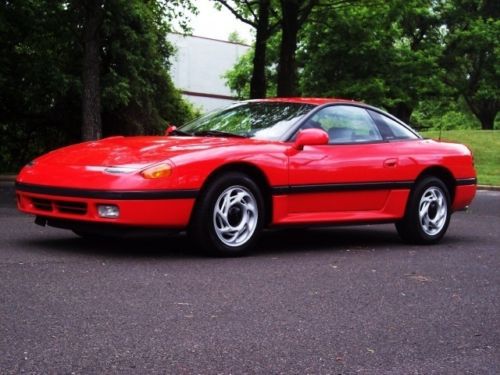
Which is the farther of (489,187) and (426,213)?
(489,187)

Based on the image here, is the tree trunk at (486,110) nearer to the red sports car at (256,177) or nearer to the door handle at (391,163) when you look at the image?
the red sports car at (256,177)

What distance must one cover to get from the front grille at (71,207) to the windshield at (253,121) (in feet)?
5.28

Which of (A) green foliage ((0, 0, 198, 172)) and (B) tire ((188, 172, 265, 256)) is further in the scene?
(A) green foliage ((0, 0, 198, 172))

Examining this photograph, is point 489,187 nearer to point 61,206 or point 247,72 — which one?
point 61,206

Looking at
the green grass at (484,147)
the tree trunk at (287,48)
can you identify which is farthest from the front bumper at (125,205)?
the green grass at (484,147)

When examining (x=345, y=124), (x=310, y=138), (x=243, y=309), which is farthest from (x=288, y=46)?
(x=243, y=309)

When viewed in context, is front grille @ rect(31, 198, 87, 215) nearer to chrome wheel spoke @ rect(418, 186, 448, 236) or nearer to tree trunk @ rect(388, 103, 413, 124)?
chrome wheel spoke @ rect(418, 186, 448, 236)

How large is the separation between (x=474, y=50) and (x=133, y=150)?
39486 millimetres

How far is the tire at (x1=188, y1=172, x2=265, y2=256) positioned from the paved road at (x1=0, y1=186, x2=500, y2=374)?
18 centimetres

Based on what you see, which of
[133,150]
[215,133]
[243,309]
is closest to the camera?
Answer: [243,309]

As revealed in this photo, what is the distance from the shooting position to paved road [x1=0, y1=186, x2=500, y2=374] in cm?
375

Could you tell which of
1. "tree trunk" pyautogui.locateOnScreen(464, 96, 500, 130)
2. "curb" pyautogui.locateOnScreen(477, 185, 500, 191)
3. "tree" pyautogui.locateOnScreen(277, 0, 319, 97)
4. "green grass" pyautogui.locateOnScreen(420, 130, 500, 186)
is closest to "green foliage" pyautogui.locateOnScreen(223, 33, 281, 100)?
"green grass" pyautogui.locateOnScreen(420, 130, 500, 186)

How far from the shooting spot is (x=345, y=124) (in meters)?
7.77

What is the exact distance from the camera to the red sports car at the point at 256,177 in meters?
6.27
